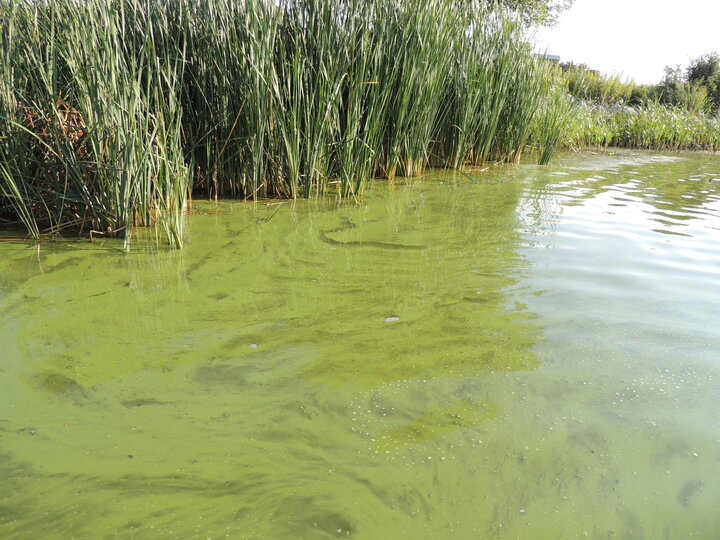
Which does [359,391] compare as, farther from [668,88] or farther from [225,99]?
[668,88]

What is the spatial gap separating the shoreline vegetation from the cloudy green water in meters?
0.40

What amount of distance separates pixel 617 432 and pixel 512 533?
16.7 inches

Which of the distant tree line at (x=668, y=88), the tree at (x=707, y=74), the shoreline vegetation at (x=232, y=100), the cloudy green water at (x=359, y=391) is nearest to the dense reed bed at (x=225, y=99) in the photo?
the shoreline vegetation at (x=232, y=100)

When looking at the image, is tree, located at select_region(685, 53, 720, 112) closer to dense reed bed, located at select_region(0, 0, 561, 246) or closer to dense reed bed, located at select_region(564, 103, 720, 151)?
dense reed bed, located at select_region(564, 103, 720, 151)

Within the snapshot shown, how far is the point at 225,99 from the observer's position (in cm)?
324

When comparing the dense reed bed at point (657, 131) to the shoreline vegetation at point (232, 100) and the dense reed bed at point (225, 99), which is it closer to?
the shoreline vegetation at point (232, 100)

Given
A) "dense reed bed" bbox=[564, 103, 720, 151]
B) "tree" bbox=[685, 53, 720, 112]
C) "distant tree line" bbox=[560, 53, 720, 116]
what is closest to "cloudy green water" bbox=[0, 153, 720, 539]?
"dense reed bed" bbox=[564, 103, 720, 151]

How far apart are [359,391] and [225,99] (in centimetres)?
246

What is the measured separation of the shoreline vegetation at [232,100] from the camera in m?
2.42

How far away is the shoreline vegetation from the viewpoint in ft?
7.93

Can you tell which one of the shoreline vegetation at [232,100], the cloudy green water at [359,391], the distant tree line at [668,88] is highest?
the distant tree line at [668,88]

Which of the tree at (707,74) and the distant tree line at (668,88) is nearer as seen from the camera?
the distant tree line at (668,88)

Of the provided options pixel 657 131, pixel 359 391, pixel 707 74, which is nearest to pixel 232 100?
pixel 359 391

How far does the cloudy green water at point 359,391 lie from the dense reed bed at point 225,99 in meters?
0.36
